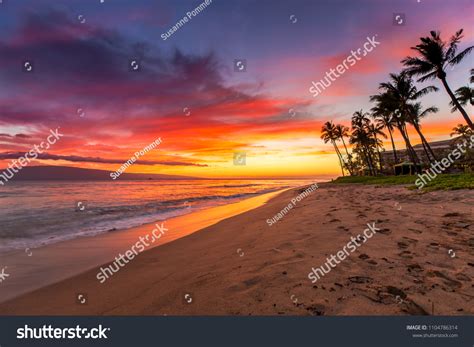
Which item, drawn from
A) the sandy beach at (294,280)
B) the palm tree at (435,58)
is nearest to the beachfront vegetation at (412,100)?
the palm tree at (435,58)

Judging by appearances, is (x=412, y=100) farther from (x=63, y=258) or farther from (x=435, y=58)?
(x=63, y=258)

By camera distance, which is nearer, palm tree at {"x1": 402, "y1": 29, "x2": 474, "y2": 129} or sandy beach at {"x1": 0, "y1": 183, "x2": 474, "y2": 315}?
sandy beach at {"x1": 0, "y1": 183, "x2": 474, "y2": 315}

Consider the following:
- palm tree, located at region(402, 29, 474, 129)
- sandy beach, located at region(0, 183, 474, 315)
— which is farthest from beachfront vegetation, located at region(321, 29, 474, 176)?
sandy beach, located at region(0, 183, 474, 315)

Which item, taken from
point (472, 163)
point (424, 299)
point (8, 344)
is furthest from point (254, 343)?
point (472, 163)

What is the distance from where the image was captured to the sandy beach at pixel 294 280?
3254mm

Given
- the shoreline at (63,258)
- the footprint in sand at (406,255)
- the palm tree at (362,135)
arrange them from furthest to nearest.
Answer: the palm tree at (362,135)
the shoreline at (63,258)
the footprint in sand at (406,255)

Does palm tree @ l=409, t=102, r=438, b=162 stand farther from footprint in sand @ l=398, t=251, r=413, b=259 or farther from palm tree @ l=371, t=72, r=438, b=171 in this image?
footprint in sand @ l=398, t=251, r=413, b=259

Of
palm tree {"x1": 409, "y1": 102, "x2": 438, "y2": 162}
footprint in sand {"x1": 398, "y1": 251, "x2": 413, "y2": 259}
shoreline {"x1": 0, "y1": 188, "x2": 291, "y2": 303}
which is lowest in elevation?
shoreline {"x1": 0, "y1": 188, "x2": 291, "y2": 303}

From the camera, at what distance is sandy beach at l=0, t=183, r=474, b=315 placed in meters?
3.25

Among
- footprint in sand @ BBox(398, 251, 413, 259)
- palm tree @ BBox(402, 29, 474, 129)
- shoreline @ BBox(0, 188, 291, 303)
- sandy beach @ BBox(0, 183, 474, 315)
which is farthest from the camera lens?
palm tree @ BBox(402, 29, 474, 129)

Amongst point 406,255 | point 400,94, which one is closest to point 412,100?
point 400,94

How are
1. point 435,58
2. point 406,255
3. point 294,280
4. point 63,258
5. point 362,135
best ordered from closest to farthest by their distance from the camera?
point 294,280
point 406,255
point 63,258
point 435,58
point 362,135

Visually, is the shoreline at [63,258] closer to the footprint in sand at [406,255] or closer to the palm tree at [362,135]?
the footprint in sand at [406,255]

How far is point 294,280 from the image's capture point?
3973 millimetres
